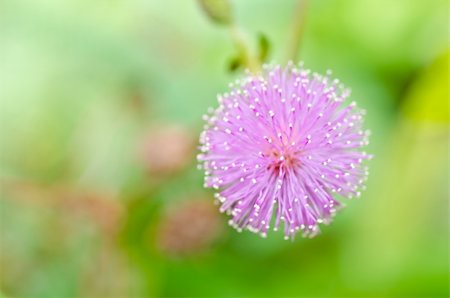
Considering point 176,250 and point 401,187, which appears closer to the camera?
point 176,250

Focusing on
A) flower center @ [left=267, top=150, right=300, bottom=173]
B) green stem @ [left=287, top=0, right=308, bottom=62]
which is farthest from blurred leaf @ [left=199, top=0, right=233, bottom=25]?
flower center @ [left=267, top=150, right=300, bottom=173]

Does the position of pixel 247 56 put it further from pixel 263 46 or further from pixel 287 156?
pixel 287 156

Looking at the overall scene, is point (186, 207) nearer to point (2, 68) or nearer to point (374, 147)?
point (374, 147)

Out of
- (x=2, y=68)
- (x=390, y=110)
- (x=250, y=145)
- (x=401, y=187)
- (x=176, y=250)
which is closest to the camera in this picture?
(x=250, y=145)

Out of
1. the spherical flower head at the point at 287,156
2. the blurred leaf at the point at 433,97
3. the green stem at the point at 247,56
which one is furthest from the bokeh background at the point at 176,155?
the spherical flower head at the point at 287,156

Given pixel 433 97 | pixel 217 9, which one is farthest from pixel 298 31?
pixel 433 97

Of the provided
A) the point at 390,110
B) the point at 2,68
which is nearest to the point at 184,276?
the point at 390,110
